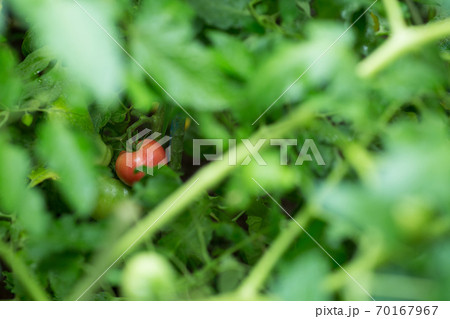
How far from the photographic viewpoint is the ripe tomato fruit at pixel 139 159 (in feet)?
2.16

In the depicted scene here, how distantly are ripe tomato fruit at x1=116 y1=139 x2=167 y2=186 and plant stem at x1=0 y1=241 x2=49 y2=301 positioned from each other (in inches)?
8.4

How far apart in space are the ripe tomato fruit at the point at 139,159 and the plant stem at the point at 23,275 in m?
0.21

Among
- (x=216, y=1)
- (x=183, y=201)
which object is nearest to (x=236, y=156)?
(x=183, y=201)

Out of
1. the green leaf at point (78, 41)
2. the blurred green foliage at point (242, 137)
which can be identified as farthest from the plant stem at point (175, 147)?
the green leaf at point (78, 41)

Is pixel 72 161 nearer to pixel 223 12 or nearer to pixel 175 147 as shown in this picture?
pixel 223 12

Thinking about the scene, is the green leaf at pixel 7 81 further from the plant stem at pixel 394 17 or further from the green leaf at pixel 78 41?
the plant stem at pixel 394 17

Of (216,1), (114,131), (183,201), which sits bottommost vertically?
(114,131)

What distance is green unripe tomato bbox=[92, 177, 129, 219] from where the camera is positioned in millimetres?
649

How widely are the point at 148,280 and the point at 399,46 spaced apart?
27 centimetres

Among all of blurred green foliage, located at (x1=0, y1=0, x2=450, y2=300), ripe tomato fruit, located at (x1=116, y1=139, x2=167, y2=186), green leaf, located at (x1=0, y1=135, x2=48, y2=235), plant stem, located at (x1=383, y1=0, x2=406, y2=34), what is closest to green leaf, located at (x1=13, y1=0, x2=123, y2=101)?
blurred green foliage, located at (x1=0, y1=0, x2=450, y2=300)

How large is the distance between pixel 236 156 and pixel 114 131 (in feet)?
1.31
